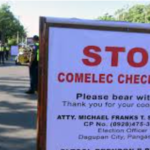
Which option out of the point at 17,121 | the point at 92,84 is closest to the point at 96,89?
the point at 92,84

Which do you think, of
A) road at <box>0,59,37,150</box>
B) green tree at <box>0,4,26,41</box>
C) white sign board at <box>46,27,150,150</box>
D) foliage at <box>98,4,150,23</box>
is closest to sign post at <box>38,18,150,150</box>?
white sign board at <box>46,27,150,150</box>

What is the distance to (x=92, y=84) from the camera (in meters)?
3.79

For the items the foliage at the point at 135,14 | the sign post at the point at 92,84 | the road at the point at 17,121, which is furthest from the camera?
the foliage at the point at 135,14

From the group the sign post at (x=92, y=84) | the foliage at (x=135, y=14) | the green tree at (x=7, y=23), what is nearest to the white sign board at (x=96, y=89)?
the sign post at (x=92, y=84)

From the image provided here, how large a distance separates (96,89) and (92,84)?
0.05 meters

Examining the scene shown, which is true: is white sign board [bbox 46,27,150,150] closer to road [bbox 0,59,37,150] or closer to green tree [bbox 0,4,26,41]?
road [bbox 0,59,37,150]

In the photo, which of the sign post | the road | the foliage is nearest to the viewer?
the sign post

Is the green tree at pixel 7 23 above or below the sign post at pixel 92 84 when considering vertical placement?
above

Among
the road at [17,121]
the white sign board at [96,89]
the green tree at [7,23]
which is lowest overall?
the road at [17,121]

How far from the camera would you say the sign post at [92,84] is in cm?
371

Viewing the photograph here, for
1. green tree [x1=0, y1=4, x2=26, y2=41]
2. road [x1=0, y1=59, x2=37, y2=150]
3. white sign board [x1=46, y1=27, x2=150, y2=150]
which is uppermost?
green tree [x1=0, y1=4, x2=26, y2=41]

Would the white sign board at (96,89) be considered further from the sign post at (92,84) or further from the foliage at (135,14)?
the foliage at (135,14)

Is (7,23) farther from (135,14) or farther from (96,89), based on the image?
(96,89)

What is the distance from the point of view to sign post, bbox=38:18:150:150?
12.2ft
